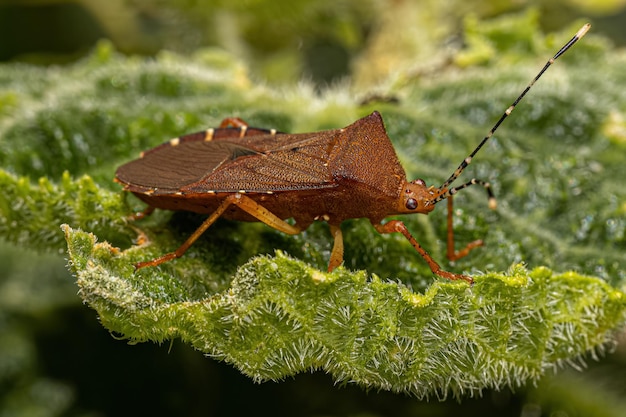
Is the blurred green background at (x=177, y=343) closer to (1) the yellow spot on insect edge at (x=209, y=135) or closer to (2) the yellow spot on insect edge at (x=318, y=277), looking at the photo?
(1) the yellow spot on insect edge at (x=209, y=135)

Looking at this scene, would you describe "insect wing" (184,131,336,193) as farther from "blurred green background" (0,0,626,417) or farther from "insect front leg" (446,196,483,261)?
"blurred green background" (0,0,626,417)

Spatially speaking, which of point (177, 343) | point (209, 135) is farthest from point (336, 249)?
point (177, 343)

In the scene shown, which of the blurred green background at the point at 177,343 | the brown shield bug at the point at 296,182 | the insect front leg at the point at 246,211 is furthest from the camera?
the blurred green background at the point at 177,343

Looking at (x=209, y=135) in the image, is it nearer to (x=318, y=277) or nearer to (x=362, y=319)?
(x=318, y=277)

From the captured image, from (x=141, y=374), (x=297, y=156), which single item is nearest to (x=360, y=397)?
(x=141, y=374)

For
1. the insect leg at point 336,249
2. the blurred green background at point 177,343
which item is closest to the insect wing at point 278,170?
the insect leg at point 336,249

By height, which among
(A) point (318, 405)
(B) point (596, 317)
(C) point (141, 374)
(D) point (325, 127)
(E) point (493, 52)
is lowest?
(C) point (141, 374)

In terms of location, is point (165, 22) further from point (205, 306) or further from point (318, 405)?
point (205, 306)
